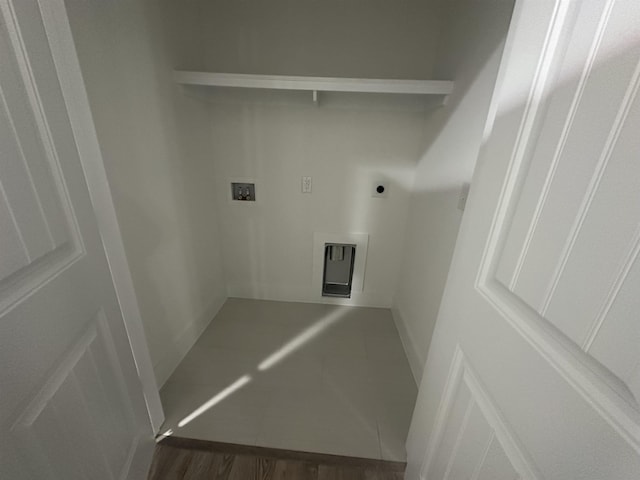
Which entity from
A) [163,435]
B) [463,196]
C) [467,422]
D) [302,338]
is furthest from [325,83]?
[163,435]

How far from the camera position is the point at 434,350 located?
0.90m

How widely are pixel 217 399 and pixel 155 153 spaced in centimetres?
133

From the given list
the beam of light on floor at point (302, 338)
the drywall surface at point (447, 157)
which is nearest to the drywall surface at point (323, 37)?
the drywall surface at point (447, 157)

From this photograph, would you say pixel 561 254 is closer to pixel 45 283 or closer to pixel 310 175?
pixel 45 283

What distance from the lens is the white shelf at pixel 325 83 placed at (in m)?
1.34

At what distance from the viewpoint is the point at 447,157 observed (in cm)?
136

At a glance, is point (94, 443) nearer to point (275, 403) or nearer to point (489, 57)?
point (275, 403)

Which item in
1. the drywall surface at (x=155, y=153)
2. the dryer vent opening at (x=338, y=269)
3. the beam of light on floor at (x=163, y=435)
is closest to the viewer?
the drywall surface at (x=155, y=153)

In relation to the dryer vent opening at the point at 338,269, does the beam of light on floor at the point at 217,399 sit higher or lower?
lower

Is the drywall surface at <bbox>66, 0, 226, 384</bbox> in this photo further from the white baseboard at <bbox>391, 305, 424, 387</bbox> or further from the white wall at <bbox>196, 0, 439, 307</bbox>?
the white baseboard at <bbox>391, 305, 424, 387</bbox>

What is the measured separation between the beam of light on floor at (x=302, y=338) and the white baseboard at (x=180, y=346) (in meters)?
0.51

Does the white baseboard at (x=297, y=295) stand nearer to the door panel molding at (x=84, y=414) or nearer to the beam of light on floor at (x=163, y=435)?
the beam of light on floor at (x=163, y=435)

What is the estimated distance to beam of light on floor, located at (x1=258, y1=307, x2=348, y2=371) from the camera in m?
1.67

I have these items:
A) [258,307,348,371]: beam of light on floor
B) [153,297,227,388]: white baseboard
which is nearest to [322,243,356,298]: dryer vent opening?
[258,307,348,371]: beam of light on floor
